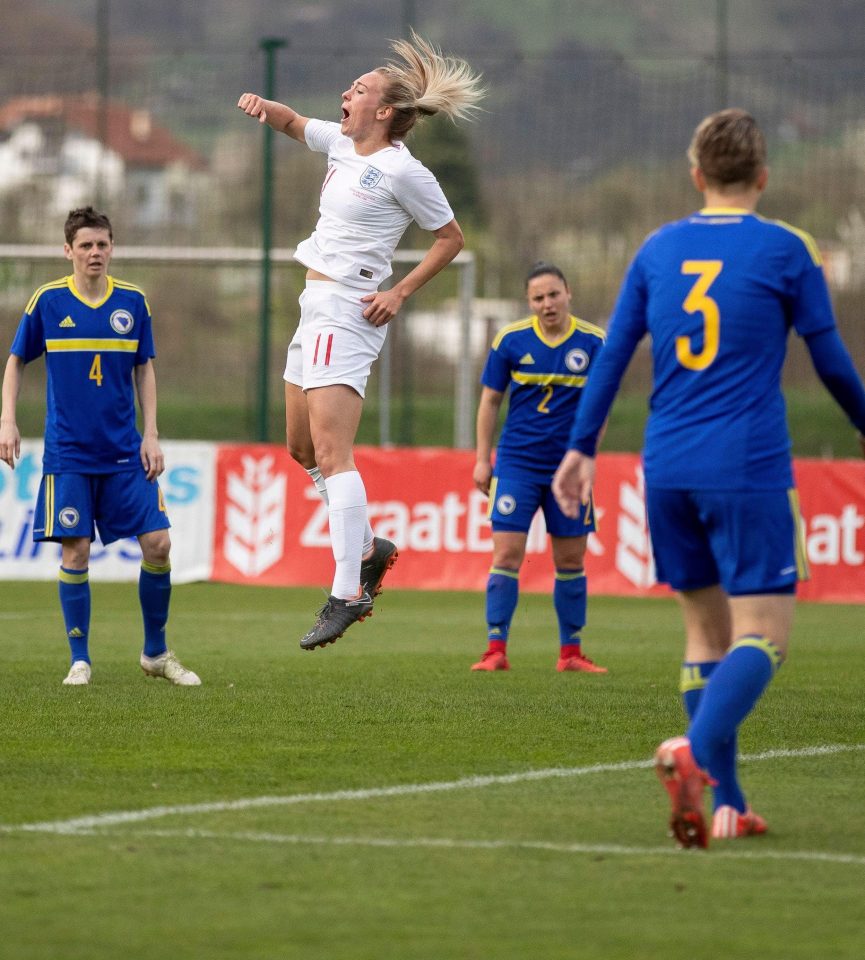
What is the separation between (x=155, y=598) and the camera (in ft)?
29.7

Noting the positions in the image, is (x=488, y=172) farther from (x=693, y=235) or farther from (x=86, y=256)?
(x=693, y=235)

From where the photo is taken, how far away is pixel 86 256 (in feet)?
28.8

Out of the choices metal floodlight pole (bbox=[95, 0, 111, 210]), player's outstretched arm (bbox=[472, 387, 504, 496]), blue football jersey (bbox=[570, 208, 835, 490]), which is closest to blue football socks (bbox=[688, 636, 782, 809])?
blue football jersey (bbox=[570, 208, 835, 490])

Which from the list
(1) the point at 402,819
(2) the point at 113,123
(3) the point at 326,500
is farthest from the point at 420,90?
(2) the point at 113,123

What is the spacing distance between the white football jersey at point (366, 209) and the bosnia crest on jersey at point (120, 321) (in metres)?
1.41

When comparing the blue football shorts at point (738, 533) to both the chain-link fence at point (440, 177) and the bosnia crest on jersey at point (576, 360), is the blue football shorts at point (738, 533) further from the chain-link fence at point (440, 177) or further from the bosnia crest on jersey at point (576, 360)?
the chain-link fence at point (440, 177)

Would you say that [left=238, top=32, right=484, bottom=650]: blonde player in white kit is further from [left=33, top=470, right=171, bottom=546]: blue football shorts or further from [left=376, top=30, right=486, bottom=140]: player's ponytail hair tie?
[left=33, top=470, right=171, bottom=546]: blue football shorts

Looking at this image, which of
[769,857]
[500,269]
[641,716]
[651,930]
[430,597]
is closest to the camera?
[651,930]

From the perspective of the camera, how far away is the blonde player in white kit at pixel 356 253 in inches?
303

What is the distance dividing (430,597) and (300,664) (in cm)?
557

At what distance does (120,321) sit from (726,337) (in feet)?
14.7

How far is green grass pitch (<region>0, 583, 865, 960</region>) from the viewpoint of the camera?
4152 millimetres

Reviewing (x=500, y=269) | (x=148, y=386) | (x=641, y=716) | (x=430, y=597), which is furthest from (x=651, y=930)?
(x=500, y=269)

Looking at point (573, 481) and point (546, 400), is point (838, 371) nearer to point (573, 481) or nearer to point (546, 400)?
point (573, 481)
